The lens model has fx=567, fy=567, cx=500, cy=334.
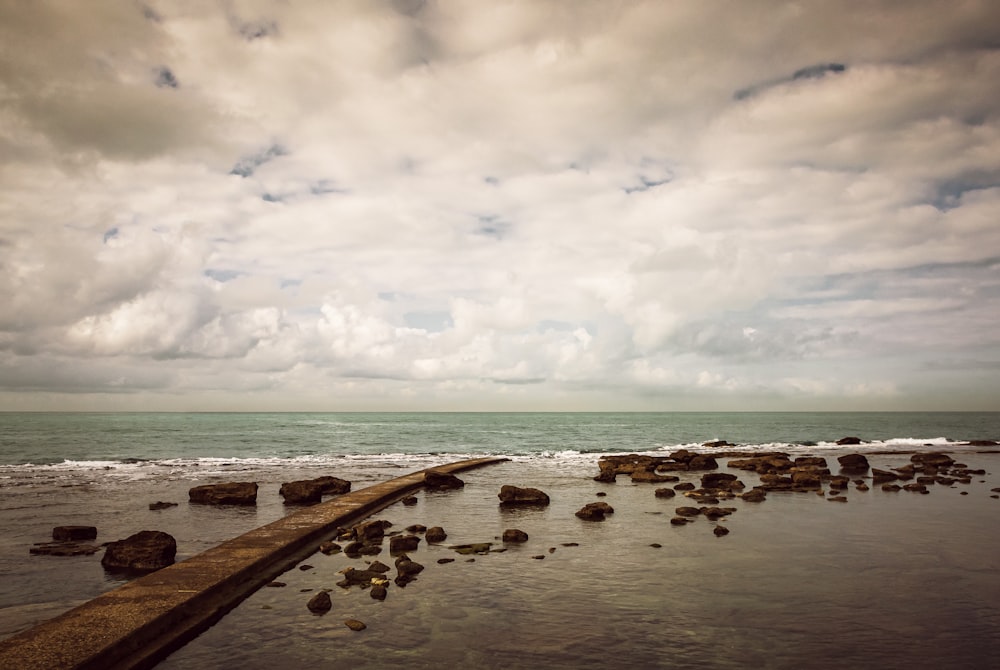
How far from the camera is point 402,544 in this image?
12.2m

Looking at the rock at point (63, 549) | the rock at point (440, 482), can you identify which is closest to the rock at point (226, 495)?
the rock at point (63, 549)

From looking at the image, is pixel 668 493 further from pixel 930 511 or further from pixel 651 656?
pixel 651 656

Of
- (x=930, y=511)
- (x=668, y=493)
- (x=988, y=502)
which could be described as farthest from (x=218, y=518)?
(x=988, y=502)

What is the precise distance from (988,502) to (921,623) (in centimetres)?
1464

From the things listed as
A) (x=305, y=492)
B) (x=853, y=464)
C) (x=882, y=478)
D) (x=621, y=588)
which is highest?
(x=621, y=588)

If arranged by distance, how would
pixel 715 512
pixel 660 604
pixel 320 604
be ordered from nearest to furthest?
pixel 320 604, pixel 660 604, pixel 715 512

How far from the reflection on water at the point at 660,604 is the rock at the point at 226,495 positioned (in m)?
7.05

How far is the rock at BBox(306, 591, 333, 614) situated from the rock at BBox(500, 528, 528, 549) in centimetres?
526

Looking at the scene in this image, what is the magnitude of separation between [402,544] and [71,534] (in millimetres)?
8490

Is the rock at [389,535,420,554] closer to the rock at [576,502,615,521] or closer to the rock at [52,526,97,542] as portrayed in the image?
the rock at [576,502,615,521]

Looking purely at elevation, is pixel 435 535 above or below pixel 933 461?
above

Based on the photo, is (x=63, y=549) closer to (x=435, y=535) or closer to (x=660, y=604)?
(x=435, y=535)

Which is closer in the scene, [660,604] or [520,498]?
[660,604]

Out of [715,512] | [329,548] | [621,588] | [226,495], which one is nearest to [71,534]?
[226,495]
